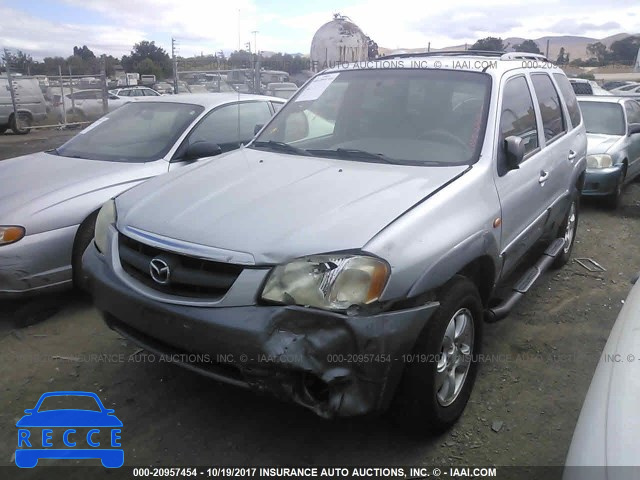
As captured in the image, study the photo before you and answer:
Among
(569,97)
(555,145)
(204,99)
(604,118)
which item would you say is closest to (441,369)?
(555,145)

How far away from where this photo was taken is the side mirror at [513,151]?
3.06 metres

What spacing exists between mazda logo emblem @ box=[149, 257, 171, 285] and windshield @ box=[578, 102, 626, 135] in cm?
752

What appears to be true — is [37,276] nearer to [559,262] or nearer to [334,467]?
[334,467]

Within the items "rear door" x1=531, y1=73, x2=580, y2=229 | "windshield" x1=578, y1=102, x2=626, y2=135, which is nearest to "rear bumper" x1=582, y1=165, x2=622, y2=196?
"windshield" x1=578, y1=102, x2=626, y2=135

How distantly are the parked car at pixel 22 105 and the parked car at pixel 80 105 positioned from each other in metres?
0.88

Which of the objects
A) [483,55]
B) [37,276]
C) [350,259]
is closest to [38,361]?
[37,276]

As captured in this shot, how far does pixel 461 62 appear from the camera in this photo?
362 centimetres

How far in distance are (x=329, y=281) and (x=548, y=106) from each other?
2.90 m

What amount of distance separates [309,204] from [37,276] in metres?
2.30

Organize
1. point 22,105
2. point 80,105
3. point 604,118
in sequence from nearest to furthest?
1. point 604,118
2. point 22,105
3. point 80,105

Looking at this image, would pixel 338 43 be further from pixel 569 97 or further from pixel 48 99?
pixel 569 97

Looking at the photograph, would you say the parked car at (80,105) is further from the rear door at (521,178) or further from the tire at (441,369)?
the tire at (441,369)

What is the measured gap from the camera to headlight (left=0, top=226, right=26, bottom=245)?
366 centimetres

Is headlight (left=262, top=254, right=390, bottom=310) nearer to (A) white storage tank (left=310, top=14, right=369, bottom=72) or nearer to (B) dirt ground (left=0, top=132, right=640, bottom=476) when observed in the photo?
(B) dirt ground (left=0, top=132, right=640, bottom=476)
